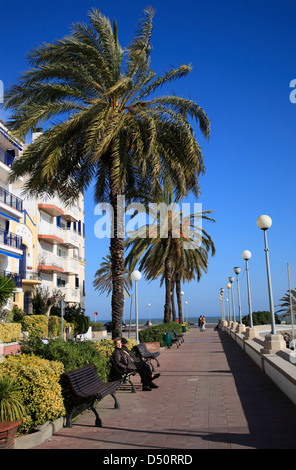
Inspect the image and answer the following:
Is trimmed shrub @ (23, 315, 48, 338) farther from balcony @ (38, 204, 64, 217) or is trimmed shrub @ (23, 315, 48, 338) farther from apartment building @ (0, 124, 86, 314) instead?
balcony @ (38, 204, 64, 217)

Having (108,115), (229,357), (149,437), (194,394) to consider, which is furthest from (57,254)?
(149,437)

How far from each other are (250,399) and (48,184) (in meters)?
9.94

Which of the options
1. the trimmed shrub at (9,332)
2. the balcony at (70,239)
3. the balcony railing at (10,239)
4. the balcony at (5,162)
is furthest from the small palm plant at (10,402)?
the balcony at (70,239)

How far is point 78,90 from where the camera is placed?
1513 centimetres

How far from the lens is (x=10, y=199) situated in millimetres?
32906

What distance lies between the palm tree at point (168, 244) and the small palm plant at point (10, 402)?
18.6 metres

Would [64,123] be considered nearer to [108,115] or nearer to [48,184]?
[108,115]

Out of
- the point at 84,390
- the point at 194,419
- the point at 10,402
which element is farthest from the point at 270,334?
the point at 10,402

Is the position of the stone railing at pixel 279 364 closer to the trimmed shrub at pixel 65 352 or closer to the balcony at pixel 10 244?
the trimmed shrub at pixel 65 352

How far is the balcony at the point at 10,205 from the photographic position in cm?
3126

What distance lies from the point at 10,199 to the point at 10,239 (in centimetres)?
305

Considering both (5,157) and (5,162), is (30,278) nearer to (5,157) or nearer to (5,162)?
(5,162)

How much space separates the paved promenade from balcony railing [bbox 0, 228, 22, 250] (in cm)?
2126

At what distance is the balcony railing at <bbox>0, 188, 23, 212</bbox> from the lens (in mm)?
32094
